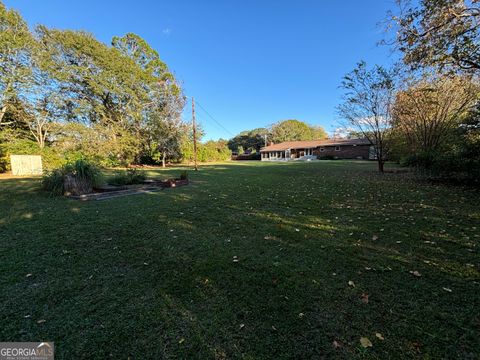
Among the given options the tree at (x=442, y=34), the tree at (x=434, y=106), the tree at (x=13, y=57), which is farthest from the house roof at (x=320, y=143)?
the tree at (x=13, y=57)

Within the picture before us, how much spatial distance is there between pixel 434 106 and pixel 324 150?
2824cm

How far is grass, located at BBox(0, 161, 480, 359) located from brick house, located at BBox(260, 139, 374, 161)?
112ft

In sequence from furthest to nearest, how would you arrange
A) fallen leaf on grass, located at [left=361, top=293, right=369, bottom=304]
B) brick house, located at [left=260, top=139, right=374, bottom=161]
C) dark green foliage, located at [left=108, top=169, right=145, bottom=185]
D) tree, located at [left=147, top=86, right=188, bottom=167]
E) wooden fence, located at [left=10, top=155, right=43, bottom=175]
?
brick house, located at [left=260, top=139, right=374, bottom=161] → tree, located at [left=147, top=86, right=188, bottom=167] → wooden fence, located at [left=10, top=155, right=43, bottom=175] → dark green foliage, located at [left=108, top=169, right=145, bottom=185] → fallen leaf on grass, located at [left=361, top=293, right=369, bottom=304]

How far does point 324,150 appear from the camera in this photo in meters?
39.1

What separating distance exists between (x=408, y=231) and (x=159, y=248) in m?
4.22

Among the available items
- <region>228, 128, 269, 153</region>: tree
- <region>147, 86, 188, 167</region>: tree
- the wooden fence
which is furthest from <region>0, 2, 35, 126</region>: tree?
<region>228, 128, 269, 153</region>: tree

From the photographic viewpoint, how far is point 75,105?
2164cm

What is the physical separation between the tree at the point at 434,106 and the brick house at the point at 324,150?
2164cm

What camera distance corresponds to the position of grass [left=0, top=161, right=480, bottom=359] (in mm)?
1624

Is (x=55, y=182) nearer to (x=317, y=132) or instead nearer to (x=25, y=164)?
(x=25, y=164)

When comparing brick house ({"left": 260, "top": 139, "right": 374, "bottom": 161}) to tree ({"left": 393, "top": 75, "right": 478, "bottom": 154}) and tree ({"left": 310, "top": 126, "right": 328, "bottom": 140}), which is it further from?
tree ({"left": 310, "top": 126, "right": 328, "bottom": 140})

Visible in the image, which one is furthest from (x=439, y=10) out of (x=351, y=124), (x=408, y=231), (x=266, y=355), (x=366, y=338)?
(x=351, y=124)

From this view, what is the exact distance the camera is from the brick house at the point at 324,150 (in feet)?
115

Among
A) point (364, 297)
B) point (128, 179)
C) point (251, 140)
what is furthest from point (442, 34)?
point (251, 140)
